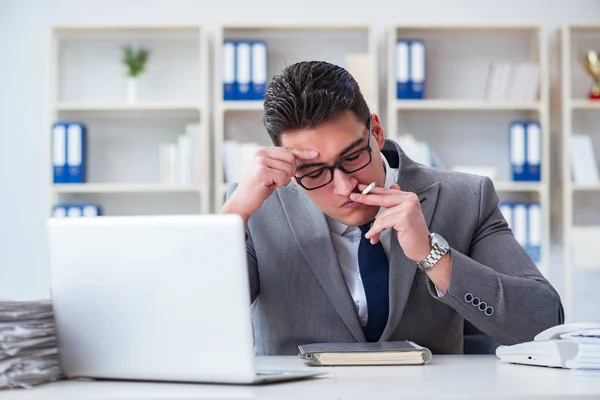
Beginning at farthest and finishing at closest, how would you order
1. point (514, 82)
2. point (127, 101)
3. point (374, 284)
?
point (127, 101) < point (514, 82) < point (374, 284)

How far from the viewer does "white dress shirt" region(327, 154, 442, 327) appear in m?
1.90

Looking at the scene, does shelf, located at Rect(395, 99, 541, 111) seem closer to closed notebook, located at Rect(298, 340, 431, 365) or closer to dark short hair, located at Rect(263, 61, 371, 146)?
dark short hair, located at Rect(263, 61, 371, 146)

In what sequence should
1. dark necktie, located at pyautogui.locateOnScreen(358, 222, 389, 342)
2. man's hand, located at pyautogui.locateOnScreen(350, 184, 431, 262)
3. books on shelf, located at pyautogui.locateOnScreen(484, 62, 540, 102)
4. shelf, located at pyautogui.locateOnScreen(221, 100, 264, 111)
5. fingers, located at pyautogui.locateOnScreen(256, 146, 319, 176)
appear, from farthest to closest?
books on shelf, located at pyautogui.locateOnScreen(484, 62, 540, 102)
shelf, located at pyautogui.locateOnScreen(221, 100, 264, 111)
dark necktie, located at pyautogui.locateOnScreen(358, 222, 389, 342)
fingers, located at pyautogui.locateOnScreen(256, 146, 319, 176)
man's hand, located at pyautogui.locateOnScreen(350, 184, 431, 262)

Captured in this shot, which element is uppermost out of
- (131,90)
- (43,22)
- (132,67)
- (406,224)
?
(43,22)

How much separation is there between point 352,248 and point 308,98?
38 centimetres

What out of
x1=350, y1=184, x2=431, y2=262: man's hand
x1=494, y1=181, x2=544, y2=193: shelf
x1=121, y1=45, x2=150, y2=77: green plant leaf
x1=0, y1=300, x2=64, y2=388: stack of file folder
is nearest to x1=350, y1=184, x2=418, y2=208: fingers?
x1=350, y1=184, x2=431, y2=262: man's hand

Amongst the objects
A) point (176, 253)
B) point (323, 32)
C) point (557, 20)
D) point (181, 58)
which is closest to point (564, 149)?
point (557, 20)

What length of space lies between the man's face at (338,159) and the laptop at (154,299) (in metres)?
0.57

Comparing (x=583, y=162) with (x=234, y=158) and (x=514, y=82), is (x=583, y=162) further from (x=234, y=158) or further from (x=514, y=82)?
(x=234, y=158)

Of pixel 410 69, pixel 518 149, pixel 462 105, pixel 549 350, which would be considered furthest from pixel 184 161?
pixel 549 350

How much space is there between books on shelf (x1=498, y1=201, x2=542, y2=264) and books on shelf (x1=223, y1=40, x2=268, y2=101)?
133 centimetres

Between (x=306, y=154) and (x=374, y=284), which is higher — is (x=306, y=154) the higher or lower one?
the higher one

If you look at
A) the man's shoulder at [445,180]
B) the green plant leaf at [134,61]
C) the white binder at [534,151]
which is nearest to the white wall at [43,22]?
the green plant leaf at [134,61]

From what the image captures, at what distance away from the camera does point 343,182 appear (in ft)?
5.75
